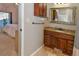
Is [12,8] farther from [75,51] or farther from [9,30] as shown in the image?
[75,51]

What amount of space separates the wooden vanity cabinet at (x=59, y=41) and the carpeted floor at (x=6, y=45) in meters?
0.43

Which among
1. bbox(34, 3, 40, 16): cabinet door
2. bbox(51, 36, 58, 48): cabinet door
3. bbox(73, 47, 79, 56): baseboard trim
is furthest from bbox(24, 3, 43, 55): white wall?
bbox(73, 47, 79, 56): baseboard trim

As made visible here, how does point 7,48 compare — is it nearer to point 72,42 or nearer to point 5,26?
point 5,26

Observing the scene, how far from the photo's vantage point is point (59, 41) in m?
1.99

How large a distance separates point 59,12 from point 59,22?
14cm

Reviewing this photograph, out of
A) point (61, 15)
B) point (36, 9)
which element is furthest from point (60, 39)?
point (36, 9)

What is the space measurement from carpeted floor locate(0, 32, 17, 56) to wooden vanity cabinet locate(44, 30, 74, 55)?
0.43m

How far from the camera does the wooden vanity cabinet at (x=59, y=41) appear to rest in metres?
1.94

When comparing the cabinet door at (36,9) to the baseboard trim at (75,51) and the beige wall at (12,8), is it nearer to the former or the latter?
the beige wall at (12,8)

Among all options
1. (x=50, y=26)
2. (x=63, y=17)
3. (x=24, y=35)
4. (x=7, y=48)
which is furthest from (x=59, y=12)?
(x=7, y=48)

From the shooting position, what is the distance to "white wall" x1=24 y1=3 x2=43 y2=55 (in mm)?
1981

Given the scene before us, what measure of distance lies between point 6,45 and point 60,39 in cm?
71

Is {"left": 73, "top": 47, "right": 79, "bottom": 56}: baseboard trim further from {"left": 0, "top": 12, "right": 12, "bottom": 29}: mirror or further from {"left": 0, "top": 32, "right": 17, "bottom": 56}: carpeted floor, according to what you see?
{"left": 0, "top": 12, "right": 12, "bottom": 29}: mirror

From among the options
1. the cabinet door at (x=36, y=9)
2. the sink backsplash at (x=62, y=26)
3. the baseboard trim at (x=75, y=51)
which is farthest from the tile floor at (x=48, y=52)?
the cabinet door at (x=36, y=9)
